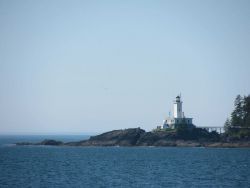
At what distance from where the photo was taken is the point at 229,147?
379 ft

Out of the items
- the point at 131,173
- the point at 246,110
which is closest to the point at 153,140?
the point at 246,110

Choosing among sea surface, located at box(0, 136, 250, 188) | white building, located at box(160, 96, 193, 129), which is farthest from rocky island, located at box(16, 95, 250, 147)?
sea surface, located at box(0, 136, 250, 188)

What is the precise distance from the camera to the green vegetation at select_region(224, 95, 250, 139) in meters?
119

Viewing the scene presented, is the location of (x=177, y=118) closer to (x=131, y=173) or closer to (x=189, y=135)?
(x=189, y=135)

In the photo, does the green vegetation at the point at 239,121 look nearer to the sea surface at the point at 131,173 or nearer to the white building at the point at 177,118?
the white building at the point at 177,118

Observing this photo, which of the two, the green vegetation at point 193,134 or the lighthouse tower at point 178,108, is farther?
the lighthouse tower at point 178,108

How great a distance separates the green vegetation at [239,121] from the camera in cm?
11894

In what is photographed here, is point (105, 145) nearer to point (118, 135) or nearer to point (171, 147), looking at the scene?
point (118, 135)

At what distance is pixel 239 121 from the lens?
122938mm

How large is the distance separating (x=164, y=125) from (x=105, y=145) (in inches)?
556

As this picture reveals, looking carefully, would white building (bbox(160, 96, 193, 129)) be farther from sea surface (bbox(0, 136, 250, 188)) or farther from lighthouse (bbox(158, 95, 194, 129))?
sea surface (bbox(0, 136, 250, 188))

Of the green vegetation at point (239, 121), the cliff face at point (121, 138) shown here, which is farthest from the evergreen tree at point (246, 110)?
the cliff face at point (121, 138)

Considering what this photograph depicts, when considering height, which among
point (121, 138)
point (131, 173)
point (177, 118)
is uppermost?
point (177, 118)

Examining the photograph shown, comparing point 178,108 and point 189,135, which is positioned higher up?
point 178,108
